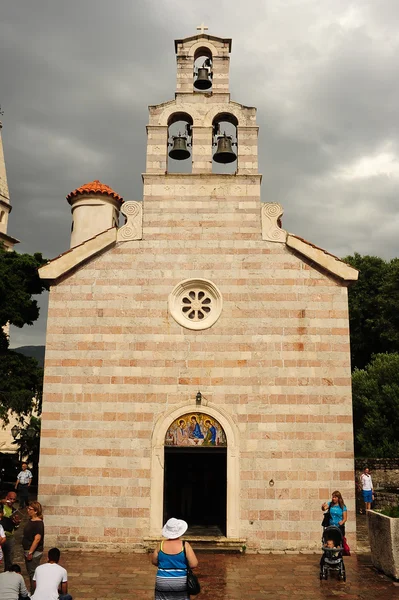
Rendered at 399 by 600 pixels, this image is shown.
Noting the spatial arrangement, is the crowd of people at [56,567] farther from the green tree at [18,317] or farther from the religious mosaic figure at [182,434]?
the green tree at [18,317]

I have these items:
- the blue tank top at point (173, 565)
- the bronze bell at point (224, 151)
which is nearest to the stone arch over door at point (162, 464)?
the bronze bell at point (224, 151)

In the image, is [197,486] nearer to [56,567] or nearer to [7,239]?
[56,567]

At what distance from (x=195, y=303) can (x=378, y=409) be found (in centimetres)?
1570

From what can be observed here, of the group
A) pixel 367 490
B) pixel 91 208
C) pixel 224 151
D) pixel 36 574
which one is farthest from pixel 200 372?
pixel 91 208

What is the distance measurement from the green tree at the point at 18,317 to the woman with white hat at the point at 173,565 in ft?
56.6

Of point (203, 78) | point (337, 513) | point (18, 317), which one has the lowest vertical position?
point (337, 513)

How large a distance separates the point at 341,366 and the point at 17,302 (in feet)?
46.8

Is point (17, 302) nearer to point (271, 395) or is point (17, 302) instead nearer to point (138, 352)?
point (138, 352)

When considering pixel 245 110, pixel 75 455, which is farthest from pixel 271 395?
pixel 245 110

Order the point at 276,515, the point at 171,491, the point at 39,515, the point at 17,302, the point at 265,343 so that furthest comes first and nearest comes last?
the point at 17,302, the point at 171,491, the point at 265,343, the point at 276,515, the point at 39,515

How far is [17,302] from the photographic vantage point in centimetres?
2238

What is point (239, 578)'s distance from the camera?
1059 centimetres

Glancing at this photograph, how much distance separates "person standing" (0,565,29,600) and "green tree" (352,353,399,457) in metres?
20.8

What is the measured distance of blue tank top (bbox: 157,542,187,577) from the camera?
577 cm
